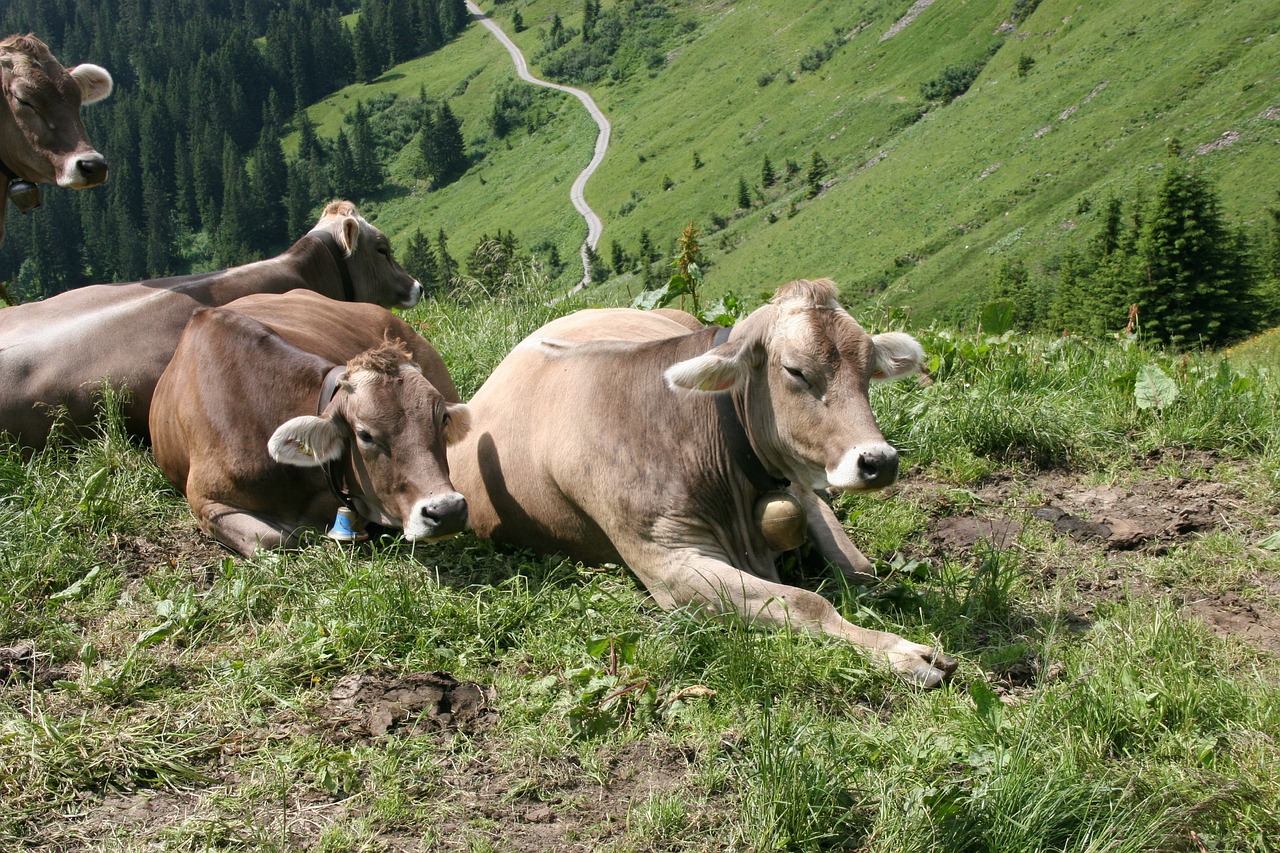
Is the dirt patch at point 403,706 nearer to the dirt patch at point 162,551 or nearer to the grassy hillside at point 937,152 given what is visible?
the dirt patch at point 162,551

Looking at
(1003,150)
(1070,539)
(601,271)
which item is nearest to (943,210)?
(1003,150)

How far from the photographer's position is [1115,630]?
532 cm

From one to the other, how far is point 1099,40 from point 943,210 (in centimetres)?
4894

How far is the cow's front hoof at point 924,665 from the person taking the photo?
16.2ft

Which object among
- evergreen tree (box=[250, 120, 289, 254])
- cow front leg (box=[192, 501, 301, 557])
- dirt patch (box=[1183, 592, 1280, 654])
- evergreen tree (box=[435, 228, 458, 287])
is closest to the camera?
dirt patch (box=[1183, 592, 1280, 654])

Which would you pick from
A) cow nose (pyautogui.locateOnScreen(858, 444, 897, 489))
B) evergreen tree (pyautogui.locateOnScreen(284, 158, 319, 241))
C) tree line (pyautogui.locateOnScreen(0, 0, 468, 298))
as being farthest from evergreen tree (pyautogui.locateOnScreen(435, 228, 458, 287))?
evergreen tree (pyautogui.locateOnScreen(284, 158, 319, 241))

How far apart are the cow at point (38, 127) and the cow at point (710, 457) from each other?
483cm

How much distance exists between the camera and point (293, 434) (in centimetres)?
633

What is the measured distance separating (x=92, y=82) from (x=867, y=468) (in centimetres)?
901

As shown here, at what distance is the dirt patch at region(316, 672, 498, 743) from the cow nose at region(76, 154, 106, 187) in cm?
617

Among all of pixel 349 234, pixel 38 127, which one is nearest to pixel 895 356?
pixel 349 234

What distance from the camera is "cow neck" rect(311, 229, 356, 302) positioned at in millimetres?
11102

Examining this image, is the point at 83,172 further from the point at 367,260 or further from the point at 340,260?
the point at 367,260

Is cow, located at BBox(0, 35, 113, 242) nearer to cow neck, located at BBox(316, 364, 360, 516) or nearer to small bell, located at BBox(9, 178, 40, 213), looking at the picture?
small bell, located at BBox(9, 178, 40, 213)
